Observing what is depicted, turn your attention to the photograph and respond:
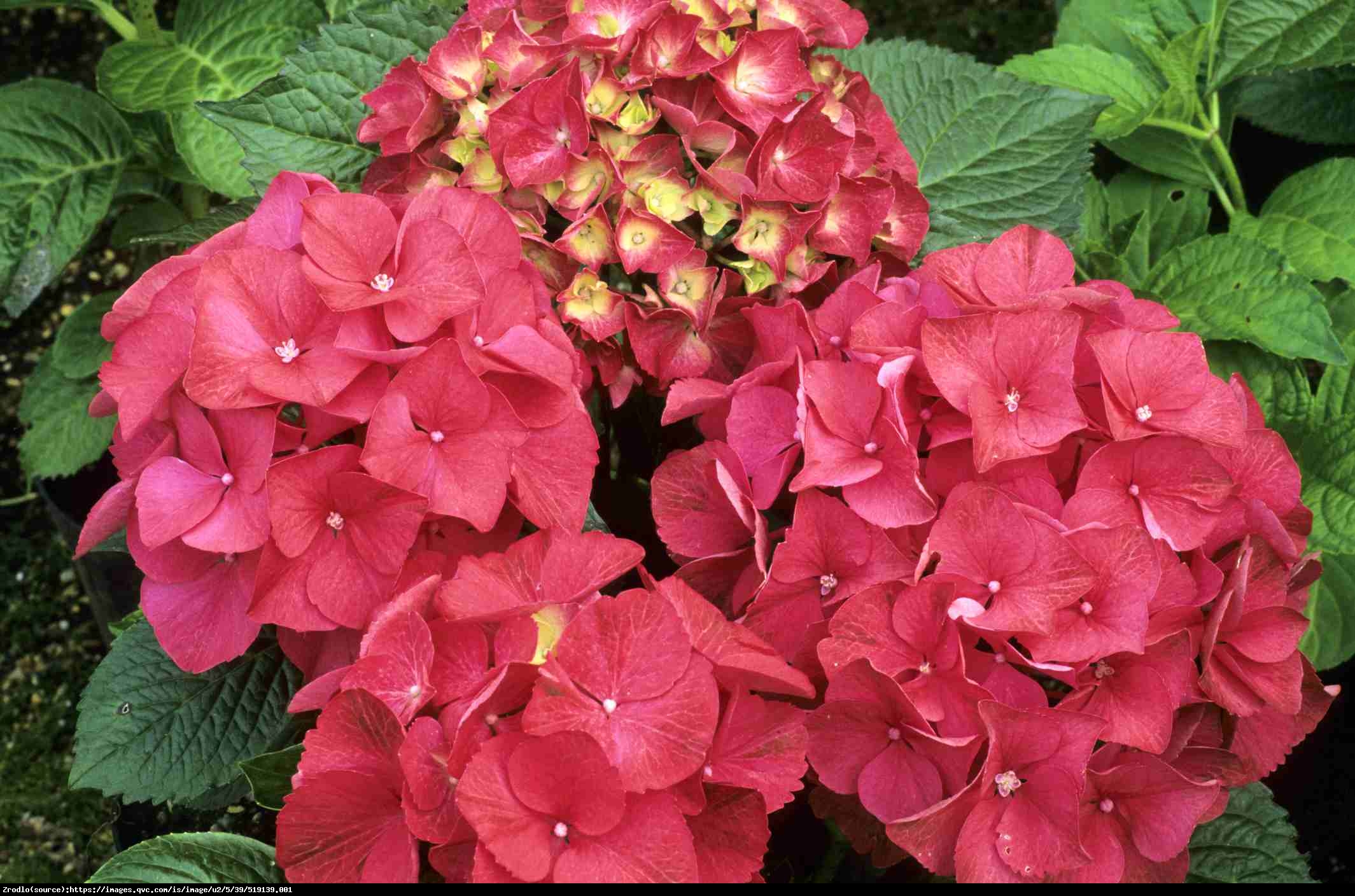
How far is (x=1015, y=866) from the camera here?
31.4 inches

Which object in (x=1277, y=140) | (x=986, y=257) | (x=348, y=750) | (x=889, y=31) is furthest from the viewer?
(x=889, y=31)

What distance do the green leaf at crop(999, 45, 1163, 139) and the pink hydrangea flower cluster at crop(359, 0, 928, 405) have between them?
→ 0.46 m

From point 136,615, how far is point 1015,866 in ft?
2.47

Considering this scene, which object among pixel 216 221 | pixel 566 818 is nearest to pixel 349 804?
pixel 566 818

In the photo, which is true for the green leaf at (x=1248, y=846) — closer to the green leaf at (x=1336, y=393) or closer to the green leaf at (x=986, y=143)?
the green leaf at (x=1336, y=393)

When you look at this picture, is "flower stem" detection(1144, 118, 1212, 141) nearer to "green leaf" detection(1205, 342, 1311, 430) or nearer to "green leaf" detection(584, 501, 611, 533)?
"green leaf" detection(1205, 342, 1311, 430)

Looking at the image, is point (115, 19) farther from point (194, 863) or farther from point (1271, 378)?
point (1271, 378)

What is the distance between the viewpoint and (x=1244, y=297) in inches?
51.6

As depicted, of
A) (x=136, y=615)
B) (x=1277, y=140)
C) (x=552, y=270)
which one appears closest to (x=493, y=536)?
(x=552, y=270)

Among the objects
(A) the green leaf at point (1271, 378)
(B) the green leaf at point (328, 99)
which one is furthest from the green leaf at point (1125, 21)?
(B) the green leaf at point (328, 99)

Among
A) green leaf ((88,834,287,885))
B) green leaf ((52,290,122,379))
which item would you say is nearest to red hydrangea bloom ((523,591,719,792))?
green leaf ((88,834,287,885))

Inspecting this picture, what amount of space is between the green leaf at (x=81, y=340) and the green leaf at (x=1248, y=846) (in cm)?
141

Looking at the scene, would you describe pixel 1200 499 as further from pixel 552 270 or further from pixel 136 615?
pixel 136 615

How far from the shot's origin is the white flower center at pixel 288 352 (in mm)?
849
